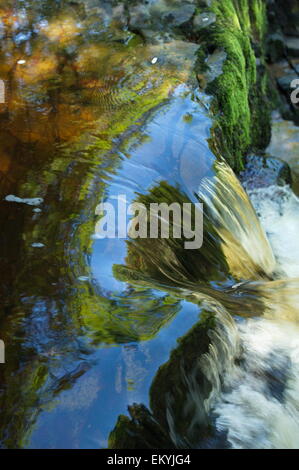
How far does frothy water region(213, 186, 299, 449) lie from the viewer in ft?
8.13

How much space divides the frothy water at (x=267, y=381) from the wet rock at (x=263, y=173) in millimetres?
1829

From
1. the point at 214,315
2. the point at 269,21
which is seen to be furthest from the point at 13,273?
the point at 269,21

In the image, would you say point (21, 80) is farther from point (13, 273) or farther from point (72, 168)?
point (13, 273)

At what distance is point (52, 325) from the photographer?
2.42 m

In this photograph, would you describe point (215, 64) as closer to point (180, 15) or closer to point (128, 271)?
point (180, 15)

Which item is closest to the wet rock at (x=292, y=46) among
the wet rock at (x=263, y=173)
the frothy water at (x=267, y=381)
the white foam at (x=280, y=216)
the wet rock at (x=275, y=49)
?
the wet rock at (x=275, y=49)

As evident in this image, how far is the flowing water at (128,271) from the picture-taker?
219cm

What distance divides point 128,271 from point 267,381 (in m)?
0.87

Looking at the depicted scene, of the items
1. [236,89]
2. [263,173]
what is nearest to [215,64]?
[236,89]

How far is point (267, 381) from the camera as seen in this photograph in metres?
2.79

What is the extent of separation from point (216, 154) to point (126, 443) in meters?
2.56

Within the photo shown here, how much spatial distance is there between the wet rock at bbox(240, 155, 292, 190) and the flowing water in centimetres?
26
